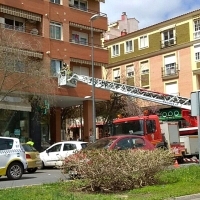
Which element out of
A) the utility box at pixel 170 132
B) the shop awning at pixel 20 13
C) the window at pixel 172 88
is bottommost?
the utility box at pixel 170 132

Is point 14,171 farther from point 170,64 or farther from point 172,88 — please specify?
point 170,64

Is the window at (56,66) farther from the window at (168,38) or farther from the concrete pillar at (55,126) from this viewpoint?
the window at (168,38)

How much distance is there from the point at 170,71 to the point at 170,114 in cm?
688

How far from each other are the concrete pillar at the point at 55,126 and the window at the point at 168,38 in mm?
15394

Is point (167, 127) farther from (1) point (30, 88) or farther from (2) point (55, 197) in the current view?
(2) point (55, 197)

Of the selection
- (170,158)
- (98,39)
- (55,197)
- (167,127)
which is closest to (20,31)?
(98,39)

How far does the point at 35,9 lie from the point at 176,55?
1801cm

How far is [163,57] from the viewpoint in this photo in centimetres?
4266

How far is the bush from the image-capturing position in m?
9.98

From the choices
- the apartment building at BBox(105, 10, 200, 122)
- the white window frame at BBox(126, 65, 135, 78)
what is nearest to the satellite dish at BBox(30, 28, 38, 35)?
the apartment building at BBox(105, 10, 200, 122)

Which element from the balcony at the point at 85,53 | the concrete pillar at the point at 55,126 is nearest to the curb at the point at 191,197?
the balcony at the point at 85,53

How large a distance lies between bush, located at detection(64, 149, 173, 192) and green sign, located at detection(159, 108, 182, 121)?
23495 millimetres

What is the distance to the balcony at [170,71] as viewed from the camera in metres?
41.2

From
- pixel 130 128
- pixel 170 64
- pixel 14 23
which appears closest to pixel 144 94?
pixel 130 128
